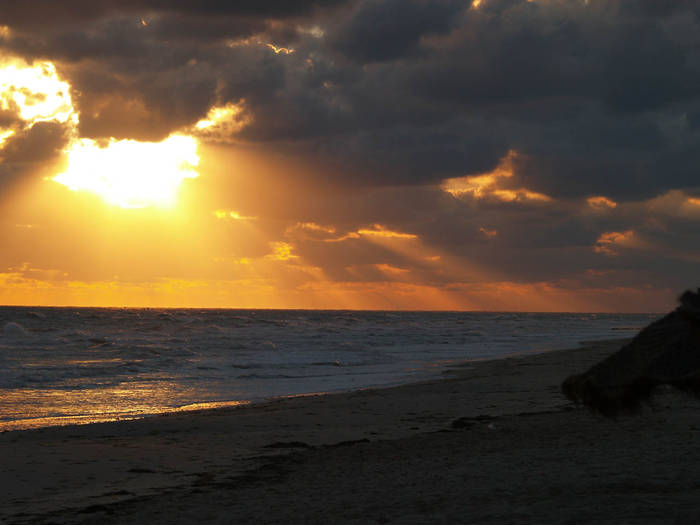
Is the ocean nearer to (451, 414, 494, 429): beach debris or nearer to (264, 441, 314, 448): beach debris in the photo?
(264, 441, 314, 448): beach debris

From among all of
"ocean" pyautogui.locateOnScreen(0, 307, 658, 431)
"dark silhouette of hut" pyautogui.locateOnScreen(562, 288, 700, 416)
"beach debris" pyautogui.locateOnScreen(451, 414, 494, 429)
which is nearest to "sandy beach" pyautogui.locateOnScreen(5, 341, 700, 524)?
"beach debris" pyautogui.locateOnScreen(451, 414, 494, 429)

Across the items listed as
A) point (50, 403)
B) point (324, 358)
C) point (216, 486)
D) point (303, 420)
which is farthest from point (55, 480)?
point (324, 358)

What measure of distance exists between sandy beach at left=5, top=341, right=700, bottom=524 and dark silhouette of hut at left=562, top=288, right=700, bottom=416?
18 centimetres

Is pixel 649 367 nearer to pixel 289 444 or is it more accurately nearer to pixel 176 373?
pixel 289 444

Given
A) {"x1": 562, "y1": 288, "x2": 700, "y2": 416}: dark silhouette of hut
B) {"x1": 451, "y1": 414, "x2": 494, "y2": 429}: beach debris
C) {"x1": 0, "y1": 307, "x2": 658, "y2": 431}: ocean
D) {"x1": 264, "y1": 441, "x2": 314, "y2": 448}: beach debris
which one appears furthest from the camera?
{"x1": 0, "y1": 307, "x2": 658, "y2": 431}: ocean

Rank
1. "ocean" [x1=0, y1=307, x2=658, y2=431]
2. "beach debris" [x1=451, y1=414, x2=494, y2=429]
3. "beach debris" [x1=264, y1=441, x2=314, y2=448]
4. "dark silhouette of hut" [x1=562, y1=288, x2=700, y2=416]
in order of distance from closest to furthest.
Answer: "dark silhouette of hut" [x1=562, y1=288, x2=700, y2=416], "beach debris" [x1=264, y1=441, x2=314, y2=448], "beach debris" [x1=451, y1=414, x2=494, y2=429], "ocean" [x1=0, y1=307, x2=658, y2=431]

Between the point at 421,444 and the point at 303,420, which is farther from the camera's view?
the point at 303,420

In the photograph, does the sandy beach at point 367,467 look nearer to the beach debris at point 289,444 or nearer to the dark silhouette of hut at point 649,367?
the beach debris at point 289,444

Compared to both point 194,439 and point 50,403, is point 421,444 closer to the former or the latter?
point 194,439

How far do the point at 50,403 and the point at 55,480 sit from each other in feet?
29.2

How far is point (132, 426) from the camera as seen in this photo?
502 inches

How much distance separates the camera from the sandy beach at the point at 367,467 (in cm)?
653

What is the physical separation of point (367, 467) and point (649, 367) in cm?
494

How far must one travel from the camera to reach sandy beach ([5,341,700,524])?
653 centimetres
